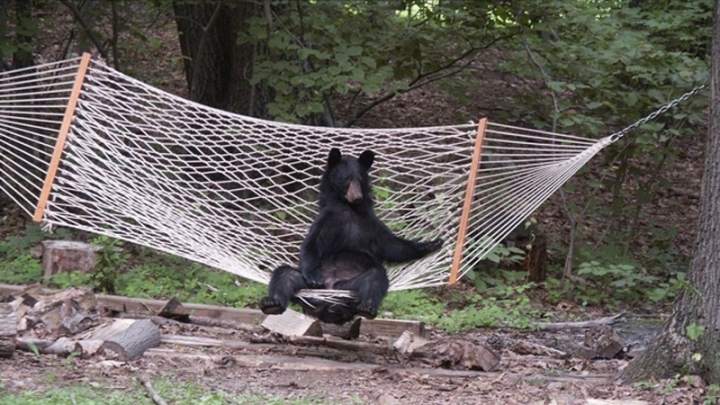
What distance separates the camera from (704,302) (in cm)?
374

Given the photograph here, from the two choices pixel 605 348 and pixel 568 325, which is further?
pixel 568 325

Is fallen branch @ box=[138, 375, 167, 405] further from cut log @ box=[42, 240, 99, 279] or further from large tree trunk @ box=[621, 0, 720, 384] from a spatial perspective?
cut log @ box=[42, 240, 99, 279]

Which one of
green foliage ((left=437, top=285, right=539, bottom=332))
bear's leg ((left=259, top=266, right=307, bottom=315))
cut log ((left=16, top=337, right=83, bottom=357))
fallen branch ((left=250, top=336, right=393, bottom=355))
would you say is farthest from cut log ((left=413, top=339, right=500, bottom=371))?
cut log ((left=16, top=337, right=83, bottom=357))

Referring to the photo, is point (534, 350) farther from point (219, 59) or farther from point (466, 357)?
point (219, 59)

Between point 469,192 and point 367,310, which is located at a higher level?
point 469,192

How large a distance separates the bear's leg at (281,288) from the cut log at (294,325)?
52 cm

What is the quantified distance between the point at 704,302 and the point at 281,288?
184 cm

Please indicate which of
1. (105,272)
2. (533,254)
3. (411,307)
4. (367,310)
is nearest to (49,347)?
(367,310)

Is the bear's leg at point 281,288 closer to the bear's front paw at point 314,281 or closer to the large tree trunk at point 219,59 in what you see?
the bear's front paw at point 314,281

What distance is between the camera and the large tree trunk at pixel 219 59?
779 centimetres

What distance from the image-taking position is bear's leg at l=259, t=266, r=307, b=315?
4.19m

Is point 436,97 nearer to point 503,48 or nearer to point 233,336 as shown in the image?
point 503,48

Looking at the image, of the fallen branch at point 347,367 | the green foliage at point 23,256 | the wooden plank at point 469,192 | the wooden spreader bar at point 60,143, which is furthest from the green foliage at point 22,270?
the wooden plank at point 469,192

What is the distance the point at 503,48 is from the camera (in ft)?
26.0
